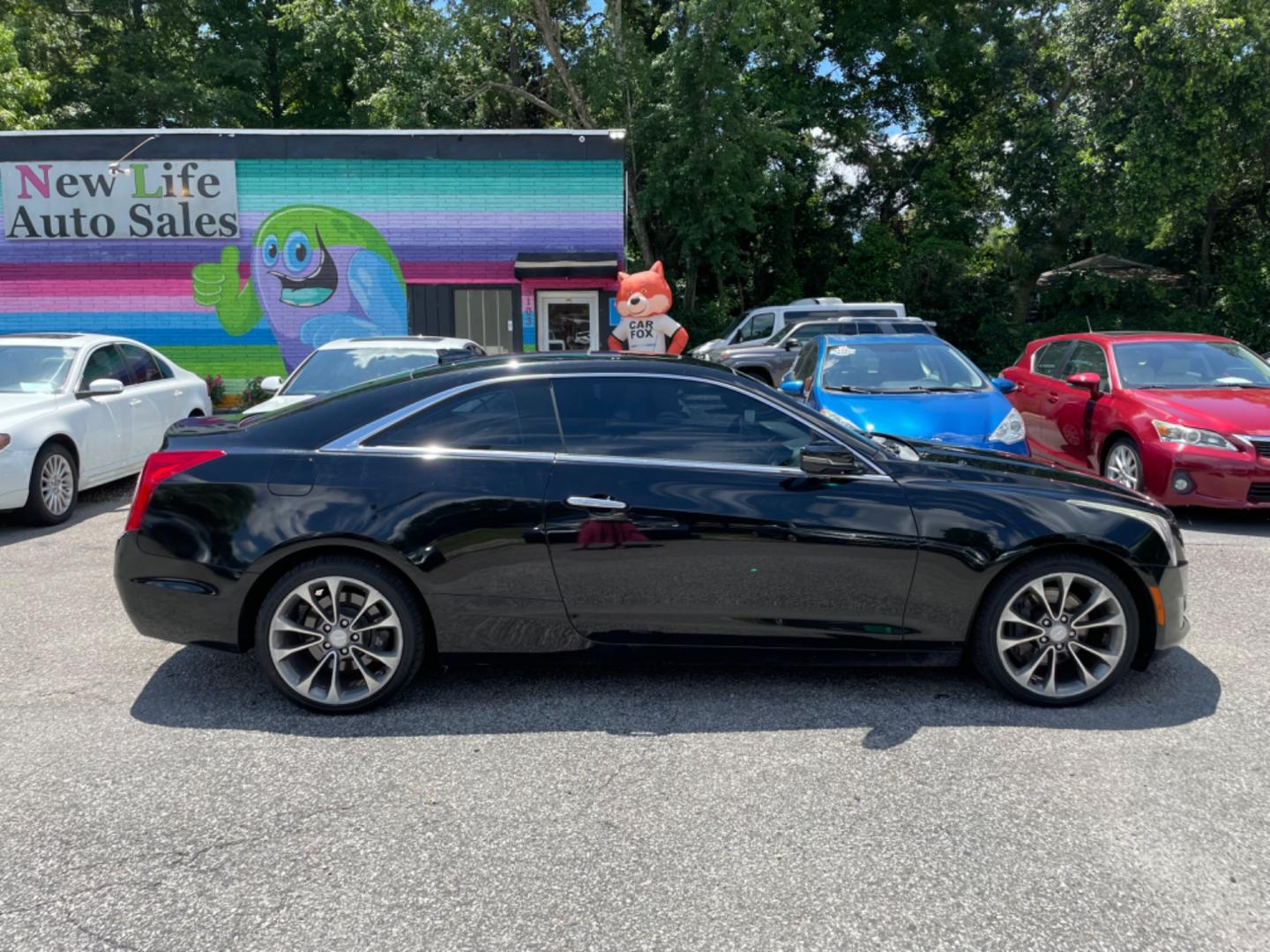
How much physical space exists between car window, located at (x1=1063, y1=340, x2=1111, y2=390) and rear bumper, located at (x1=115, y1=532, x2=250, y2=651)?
25.1 feet

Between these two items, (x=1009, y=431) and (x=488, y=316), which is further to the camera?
(x=488, y=316)

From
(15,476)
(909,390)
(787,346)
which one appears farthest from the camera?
(787,346)

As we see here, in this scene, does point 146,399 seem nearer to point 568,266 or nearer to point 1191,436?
point 568,266

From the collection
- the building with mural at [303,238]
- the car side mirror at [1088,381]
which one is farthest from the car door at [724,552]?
the building with mural at [303,238]

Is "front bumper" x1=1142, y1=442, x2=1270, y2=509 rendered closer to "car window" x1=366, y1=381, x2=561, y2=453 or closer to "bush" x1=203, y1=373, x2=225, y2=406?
"car window" x1=366, y1=381, x2=561, y2=453

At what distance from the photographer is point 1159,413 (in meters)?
8.05

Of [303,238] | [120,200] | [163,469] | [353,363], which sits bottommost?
[163,469]

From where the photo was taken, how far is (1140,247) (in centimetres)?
2898

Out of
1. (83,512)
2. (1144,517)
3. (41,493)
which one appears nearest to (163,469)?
(1144,517)

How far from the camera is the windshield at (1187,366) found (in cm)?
867

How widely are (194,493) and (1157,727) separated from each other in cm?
409

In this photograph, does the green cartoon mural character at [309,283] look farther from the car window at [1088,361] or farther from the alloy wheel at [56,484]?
the car window at [1088,361]

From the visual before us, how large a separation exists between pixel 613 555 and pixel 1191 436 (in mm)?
5811

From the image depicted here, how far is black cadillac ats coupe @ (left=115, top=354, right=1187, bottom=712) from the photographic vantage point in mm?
4094
